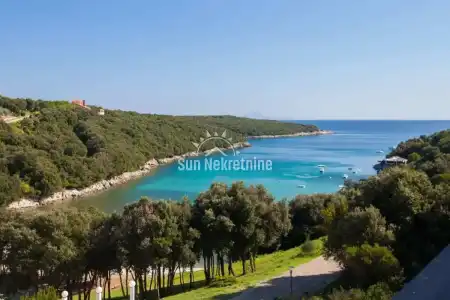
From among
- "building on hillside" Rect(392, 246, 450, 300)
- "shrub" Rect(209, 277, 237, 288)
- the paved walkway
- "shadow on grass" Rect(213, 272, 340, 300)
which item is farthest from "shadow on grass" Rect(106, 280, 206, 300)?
"building on hillside" Rect(392, 246, 450, 300)

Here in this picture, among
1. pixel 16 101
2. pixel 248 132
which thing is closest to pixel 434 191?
pixel 16 101

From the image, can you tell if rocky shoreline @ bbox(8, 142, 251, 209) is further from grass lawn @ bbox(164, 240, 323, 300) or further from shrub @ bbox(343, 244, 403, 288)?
shrub @ bbox(343, 244, 403, 288)

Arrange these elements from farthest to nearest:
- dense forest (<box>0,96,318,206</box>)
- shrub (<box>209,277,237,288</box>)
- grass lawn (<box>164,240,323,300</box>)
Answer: dense forest (<box>0,96,318,206</box>)
shrub (<box>209,277,237,288</box>)
grass lawn (<box>164,240,323,300</box>)

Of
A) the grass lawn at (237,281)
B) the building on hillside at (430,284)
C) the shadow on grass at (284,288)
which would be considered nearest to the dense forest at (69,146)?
the grass lawn at (237,281)

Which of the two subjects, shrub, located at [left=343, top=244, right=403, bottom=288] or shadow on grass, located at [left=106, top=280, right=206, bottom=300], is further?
shadow on grass, located at [left=106, top=280, right=206, bottom=300]

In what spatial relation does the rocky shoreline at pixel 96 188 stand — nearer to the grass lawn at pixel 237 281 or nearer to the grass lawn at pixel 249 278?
the grass lawn at pixel 237 281

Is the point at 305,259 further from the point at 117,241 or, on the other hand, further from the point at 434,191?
the point at 117,241
